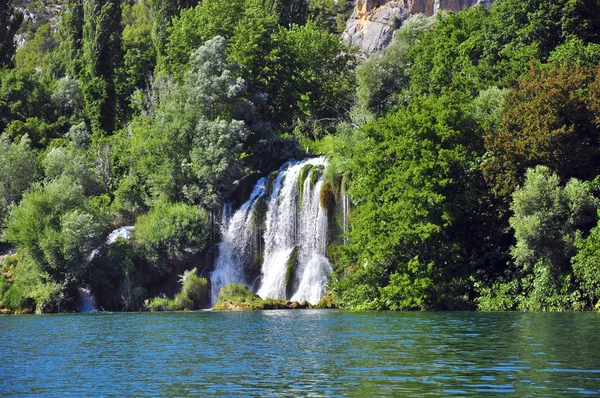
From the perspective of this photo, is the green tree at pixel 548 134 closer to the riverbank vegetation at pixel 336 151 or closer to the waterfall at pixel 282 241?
the riverbank vegetation at pixel 336 151

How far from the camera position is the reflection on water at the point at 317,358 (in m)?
25.1

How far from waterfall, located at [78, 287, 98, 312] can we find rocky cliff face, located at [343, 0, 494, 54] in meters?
81.2

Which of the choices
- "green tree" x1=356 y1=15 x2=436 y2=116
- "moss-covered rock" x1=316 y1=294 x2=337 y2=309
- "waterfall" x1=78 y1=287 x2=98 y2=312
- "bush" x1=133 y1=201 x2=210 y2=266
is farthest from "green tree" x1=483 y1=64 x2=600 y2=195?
"waterfall" x1=78 y1=287 x2=98 y2=312

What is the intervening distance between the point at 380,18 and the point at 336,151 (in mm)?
82201

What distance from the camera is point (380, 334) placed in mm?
40219

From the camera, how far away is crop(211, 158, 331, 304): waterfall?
72.2 meters

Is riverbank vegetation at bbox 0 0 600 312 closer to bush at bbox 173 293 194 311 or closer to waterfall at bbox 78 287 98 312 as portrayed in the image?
waterfall at bbox 78 287 98 312

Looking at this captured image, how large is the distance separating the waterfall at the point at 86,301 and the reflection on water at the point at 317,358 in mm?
24541

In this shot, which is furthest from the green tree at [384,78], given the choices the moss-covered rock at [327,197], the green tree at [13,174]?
the green tree at [13,174]

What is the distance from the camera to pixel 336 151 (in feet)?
244

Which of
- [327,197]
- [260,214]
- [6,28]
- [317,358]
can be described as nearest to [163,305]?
[260,214]

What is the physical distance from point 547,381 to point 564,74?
38.8 metres

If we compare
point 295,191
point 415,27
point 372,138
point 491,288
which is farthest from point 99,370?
point 415,27

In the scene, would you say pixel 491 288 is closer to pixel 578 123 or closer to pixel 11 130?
pixel 578 123
